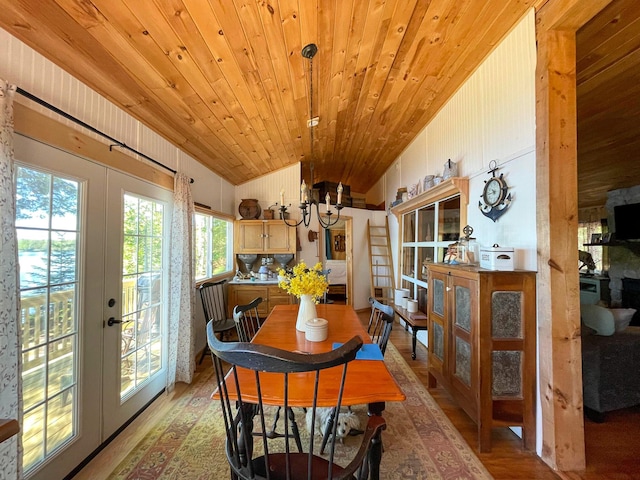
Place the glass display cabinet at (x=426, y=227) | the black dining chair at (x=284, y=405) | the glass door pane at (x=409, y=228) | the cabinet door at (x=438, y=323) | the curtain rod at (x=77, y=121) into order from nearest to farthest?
the black dining chair at (x=284, y=405) < the curtain rod at (x=77, y=121) < the cabinet door at (x=438, y=323) < the glass display cabinet at (x=426, y=227) < the glass door pane at (x=409, y=228)

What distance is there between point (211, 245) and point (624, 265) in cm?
720

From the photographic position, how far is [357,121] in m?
3.51

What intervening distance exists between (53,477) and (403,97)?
4193 millimetres

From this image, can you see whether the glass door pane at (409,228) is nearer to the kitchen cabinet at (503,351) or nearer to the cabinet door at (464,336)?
the cabinet door at (464,336)

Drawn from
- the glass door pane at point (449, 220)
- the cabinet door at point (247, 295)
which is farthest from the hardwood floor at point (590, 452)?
the cabinet door at point (247, 295)

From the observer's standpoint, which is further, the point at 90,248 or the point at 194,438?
the point at 194,438

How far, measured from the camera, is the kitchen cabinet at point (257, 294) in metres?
4.35

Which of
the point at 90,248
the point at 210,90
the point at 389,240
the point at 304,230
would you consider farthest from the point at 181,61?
the point at 389,240

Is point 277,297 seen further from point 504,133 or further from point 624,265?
point 624,265

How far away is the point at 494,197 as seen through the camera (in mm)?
2225

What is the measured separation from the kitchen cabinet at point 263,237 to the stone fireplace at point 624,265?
5651 millimetres

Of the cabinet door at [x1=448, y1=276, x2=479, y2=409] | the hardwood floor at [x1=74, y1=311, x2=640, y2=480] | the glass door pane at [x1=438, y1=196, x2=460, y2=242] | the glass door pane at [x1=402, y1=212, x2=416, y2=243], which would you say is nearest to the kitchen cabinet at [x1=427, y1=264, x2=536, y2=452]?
the cabinet door at [x1=448, y1=276, x2=479, y2=409]

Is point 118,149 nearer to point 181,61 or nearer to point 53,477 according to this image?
point 181,61

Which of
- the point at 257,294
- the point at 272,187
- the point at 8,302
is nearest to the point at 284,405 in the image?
the point at 8,302
